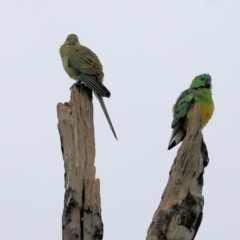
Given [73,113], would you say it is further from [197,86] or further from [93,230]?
[197,86]

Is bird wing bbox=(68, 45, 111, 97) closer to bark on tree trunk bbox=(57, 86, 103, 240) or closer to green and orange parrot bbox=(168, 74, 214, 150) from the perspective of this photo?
green and orange parrot bbox=(168, 74, 214, 150)

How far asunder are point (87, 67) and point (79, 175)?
121 inches

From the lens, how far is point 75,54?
28.6ft

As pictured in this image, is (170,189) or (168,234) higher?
(170,189)

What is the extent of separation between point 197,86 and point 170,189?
2.83 m

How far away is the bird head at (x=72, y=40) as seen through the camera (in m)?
9.22

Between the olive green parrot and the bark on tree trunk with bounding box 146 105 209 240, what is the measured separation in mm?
2212

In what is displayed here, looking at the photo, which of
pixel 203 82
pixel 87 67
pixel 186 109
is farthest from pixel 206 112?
pixel 87 67

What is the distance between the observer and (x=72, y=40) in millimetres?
9242

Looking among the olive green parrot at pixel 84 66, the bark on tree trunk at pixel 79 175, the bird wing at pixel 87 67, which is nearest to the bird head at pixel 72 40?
the olive green parrot at pixel 84 66

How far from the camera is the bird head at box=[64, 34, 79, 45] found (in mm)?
9219

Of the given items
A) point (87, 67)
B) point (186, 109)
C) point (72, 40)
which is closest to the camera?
point (186, 109)

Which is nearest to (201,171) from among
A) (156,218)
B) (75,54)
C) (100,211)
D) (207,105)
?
(156,218)

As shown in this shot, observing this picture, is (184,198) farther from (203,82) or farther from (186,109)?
(203,82)
